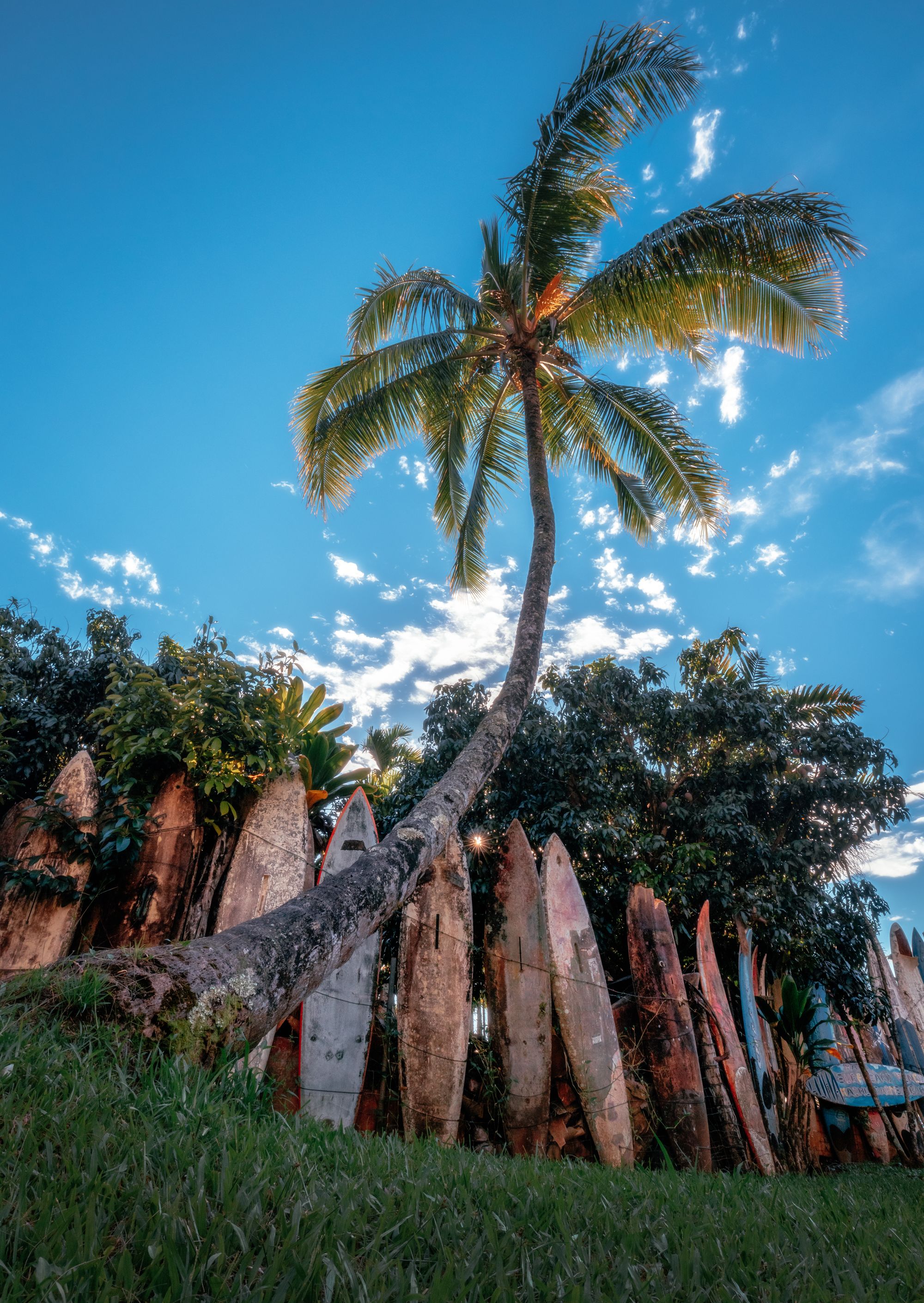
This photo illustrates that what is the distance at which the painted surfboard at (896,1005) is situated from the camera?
7332 mm

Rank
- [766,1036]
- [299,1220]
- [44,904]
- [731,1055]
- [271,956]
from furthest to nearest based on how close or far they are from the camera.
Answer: [766,1036]
[731,1055]
[44,904]
[271,956]
[299,1220]

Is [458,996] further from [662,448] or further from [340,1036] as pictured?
[662,448]

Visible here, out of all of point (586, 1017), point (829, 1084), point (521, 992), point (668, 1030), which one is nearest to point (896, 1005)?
point (829, 1084)

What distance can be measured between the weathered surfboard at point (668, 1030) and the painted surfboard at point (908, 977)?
4967 mm

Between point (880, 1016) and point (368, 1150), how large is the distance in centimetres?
828

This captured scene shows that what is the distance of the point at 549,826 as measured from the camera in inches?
277

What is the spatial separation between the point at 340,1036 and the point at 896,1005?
7.21 metres

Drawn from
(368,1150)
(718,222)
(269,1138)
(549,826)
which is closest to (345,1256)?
(269,1138)

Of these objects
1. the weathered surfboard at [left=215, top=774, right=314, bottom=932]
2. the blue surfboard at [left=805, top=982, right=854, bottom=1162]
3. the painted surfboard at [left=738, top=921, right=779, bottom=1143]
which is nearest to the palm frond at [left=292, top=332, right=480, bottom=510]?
the weathered surfboard at [left=215, top=774, right=314, bottom=932]

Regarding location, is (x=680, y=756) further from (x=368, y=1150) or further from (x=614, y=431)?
(x=368, y=1150)

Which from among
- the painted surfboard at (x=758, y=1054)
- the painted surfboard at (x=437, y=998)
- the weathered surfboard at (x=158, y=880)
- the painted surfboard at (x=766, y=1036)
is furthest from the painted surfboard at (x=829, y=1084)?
the weathered surfboard at (x=158, y=880)

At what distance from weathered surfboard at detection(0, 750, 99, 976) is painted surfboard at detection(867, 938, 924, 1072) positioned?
8.48 meters

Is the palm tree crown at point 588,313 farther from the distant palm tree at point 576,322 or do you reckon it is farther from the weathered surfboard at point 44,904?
the weathered surfboard at point 44,904

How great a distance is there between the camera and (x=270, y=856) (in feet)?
14.9
